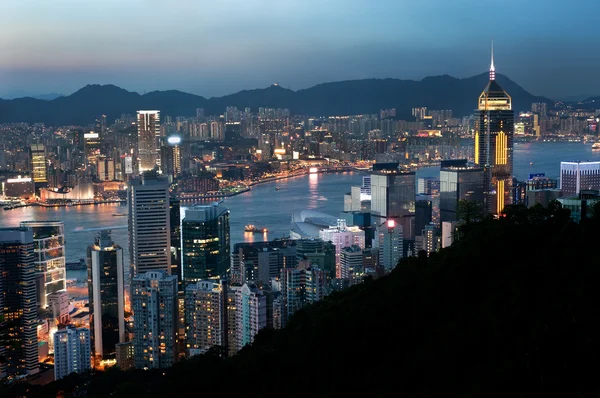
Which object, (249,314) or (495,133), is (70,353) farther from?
(495,133)

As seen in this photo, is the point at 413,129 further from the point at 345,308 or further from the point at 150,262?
the point at 345,308

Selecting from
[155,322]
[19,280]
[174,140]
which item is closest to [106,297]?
[19,280]

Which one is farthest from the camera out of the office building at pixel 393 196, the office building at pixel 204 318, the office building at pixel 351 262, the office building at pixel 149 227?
the office building at pixel 393 196

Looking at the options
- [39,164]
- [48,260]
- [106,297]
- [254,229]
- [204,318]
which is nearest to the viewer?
[204,318]

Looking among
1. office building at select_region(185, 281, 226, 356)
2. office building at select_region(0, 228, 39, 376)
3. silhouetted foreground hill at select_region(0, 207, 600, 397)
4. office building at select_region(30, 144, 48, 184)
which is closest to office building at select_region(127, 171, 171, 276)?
office building at select_region(0, 228, 39, 376)

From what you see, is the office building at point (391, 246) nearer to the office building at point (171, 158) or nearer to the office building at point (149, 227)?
the office building at point (149, 227)

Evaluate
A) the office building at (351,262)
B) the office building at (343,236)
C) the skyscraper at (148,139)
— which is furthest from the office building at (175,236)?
the skyscraper at (148,139)
